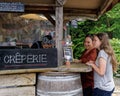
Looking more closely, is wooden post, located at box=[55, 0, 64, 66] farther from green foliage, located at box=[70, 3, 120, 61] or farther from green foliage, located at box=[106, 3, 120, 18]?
green foliage, located at box=[106, 3, 120, 18]

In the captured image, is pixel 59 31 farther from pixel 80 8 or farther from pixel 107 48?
pixel 80 8

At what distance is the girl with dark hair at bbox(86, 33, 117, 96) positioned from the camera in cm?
311

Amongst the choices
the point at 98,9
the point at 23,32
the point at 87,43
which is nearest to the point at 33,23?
the point at 23,32

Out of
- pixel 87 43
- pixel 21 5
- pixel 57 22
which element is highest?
pixel 21 5

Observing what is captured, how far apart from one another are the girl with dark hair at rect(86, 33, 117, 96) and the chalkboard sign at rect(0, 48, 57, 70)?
1.75 feet

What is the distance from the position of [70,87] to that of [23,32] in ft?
27.4

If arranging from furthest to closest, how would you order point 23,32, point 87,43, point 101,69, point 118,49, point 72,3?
point 23,32 < point 118,49 < point 72,3 < point 87,43 < point 101,69

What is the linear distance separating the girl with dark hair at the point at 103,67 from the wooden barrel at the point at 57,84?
12.9 inches

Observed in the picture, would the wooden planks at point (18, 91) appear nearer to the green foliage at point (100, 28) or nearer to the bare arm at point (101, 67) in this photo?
the bare arm at point (101, 67)

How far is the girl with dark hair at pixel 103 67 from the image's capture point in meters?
3.11

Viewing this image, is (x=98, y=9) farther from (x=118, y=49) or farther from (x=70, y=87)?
(x=118, y=49)

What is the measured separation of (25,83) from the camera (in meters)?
3.01

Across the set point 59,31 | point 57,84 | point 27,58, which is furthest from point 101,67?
point 27,58

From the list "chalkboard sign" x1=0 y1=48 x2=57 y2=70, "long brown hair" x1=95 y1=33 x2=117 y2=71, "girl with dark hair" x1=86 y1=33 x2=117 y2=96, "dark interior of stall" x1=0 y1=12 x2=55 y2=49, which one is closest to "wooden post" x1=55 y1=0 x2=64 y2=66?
"chalkboard sign" x1=0 y1=48 x2=57 y2=70
